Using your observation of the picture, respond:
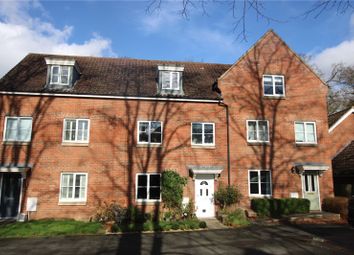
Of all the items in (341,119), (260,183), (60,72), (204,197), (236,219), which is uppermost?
(60,72)

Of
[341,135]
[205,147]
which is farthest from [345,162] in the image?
[205,147]

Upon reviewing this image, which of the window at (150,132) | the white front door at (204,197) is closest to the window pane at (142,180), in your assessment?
the window at (150,132)

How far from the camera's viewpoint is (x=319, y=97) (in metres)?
22.2

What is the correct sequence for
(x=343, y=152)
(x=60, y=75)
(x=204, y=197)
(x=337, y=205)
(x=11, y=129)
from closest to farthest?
(x=11, y=129)
(x=337, y=205)
(x=204, y=197)
(x=60, y=75)
(x=343, y=152)

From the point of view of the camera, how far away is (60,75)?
67.4 ft

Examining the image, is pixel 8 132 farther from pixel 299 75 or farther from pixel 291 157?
pixel 299 75

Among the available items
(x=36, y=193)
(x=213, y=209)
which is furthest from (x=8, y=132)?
(x=213, y=209)

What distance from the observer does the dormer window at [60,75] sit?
20422 millimetres

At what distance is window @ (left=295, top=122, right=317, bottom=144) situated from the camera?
2153 centimetres

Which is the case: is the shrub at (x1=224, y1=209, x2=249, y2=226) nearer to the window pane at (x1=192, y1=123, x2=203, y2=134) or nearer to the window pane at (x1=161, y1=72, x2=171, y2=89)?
the window pane at (x1=192, y1=123, x2=203, y2=134)

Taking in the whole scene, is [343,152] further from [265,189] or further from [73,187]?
[73,187]

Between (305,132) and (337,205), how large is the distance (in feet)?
16.0

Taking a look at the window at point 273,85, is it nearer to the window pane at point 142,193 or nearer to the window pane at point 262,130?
the window pane at point 262,130

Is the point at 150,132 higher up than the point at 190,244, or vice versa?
the point at 150,132
